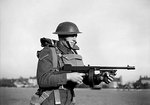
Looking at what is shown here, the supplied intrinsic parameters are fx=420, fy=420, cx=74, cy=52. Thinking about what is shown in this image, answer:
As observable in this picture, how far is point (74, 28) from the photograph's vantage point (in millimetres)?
5832

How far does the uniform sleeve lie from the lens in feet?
17.5

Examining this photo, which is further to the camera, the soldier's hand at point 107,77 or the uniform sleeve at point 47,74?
the soldier's hand at point 107,77

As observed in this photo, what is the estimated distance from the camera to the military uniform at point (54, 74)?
5340 millimetres

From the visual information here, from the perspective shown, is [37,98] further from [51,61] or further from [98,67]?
[98,67]

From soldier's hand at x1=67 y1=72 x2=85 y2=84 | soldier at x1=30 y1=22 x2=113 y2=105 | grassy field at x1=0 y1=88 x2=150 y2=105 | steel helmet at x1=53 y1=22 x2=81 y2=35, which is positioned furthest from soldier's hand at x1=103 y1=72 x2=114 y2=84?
grassy field at x1=0 y1=88 x2=150 y2=105

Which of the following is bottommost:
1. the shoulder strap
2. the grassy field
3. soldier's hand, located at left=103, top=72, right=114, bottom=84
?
the grassy field

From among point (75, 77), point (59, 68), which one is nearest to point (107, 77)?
point (75, 77)

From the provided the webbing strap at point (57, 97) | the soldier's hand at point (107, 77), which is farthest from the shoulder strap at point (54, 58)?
the soldier's hand at point (107, 77)

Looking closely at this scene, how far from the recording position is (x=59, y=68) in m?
5.58

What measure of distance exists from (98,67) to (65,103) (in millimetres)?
667

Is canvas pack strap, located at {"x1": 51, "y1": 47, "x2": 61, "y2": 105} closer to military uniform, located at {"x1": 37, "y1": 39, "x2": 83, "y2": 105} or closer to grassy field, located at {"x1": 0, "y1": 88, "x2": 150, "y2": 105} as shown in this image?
military uniform, located at {"x1": 37, "y1": 39, "x2": 83, "y2": 105}

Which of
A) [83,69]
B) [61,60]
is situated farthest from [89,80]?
[61,60]

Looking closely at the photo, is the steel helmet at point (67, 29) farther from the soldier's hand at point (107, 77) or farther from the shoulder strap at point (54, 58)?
the soldier's hand at point (107, 77)

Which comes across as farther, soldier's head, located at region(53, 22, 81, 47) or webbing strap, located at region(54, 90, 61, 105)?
soldier's head, located at region(53, 22, 81, 47)
